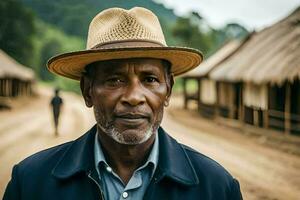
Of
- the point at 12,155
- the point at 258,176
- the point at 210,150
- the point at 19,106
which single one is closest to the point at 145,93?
the point at 258,176

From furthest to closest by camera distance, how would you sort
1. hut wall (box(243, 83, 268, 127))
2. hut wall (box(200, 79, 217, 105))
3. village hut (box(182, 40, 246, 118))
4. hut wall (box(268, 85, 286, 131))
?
hut wall (box(200, 79, 217, 105))
village hut (box(182, 40, 246, 118))
hut wall (box(243, 83, 268, 127))
hut wall (box(268, 85, 286, 131))

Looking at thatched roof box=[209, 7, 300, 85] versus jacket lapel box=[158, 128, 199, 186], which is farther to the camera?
thatched roof box=[209, 7, 300, 85]

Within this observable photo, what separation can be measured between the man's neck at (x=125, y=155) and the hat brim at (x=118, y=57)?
0.45 metres

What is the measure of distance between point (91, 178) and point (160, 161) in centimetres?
37

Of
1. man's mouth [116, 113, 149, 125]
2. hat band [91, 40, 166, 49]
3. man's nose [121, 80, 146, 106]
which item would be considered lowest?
man's mouth [116, 113, 149, 125]

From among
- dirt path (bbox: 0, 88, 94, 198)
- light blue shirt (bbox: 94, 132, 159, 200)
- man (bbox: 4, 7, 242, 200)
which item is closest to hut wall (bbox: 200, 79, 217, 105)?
dirt path (bbox: 0, 88, 94, 198)

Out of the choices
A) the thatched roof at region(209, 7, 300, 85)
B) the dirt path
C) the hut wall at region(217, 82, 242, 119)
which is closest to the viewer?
the dirt path

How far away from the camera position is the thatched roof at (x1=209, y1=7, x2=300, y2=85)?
45.9 ft

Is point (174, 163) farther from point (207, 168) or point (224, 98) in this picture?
point (224, 98)

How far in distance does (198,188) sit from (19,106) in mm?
29403

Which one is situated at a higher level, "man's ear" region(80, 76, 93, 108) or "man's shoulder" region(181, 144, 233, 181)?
"man's ear" region(80, 76, 93, 108)

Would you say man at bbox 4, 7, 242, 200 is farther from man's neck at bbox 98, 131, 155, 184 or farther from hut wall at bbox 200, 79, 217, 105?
hut wall at bbox 200, 79, 217, 105

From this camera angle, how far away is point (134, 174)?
2.38m

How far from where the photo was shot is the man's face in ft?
7.93
